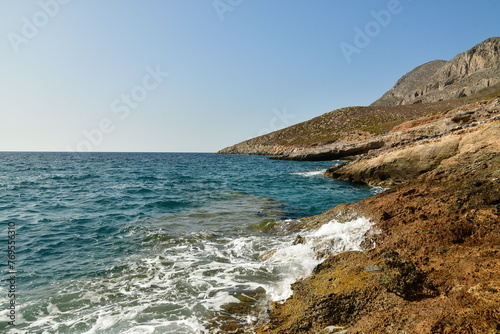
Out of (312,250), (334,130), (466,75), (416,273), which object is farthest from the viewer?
(466,75)

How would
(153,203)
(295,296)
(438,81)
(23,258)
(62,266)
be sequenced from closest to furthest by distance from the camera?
(295,296)
(62,266)
(23,258)
(153,203)
(438,81)

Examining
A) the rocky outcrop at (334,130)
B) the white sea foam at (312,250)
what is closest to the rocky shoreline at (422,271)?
the white sea foam at (312,250)

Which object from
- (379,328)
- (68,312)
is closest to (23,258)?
(68,312)

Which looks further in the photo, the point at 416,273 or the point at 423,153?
the point at 423,153

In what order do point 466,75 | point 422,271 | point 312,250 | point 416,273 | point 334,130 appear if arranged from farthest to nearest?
point 466,75, point 334,130, point 312,250, point 422,271, point 416,273

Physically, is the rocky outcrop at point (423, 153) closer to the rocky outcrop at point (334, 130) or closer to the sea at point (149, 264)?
the sea at point (149, 264)

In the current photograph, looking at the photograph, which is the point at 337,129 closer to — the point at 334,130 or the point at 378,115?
the point at 334,130

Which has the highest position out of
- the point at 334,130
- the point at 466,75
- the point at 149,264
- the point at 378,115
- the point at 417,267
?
the point at 466,75

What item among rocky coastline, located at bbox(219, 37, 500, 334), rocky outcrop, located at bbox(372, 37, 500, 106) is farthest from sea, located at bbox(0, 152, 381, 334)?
rocky outcrop, located at bbox(372, 37, 500, 106)

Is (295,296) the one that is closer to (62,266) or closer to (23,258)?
(62,266)

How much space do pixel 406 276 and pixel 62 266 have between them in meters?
9.01

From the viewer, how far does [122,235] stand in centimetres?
1069

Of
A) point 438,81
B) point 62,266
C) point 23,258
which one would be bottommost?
point 62,266

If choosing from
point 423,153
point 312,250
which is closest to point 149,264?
point 312,250
